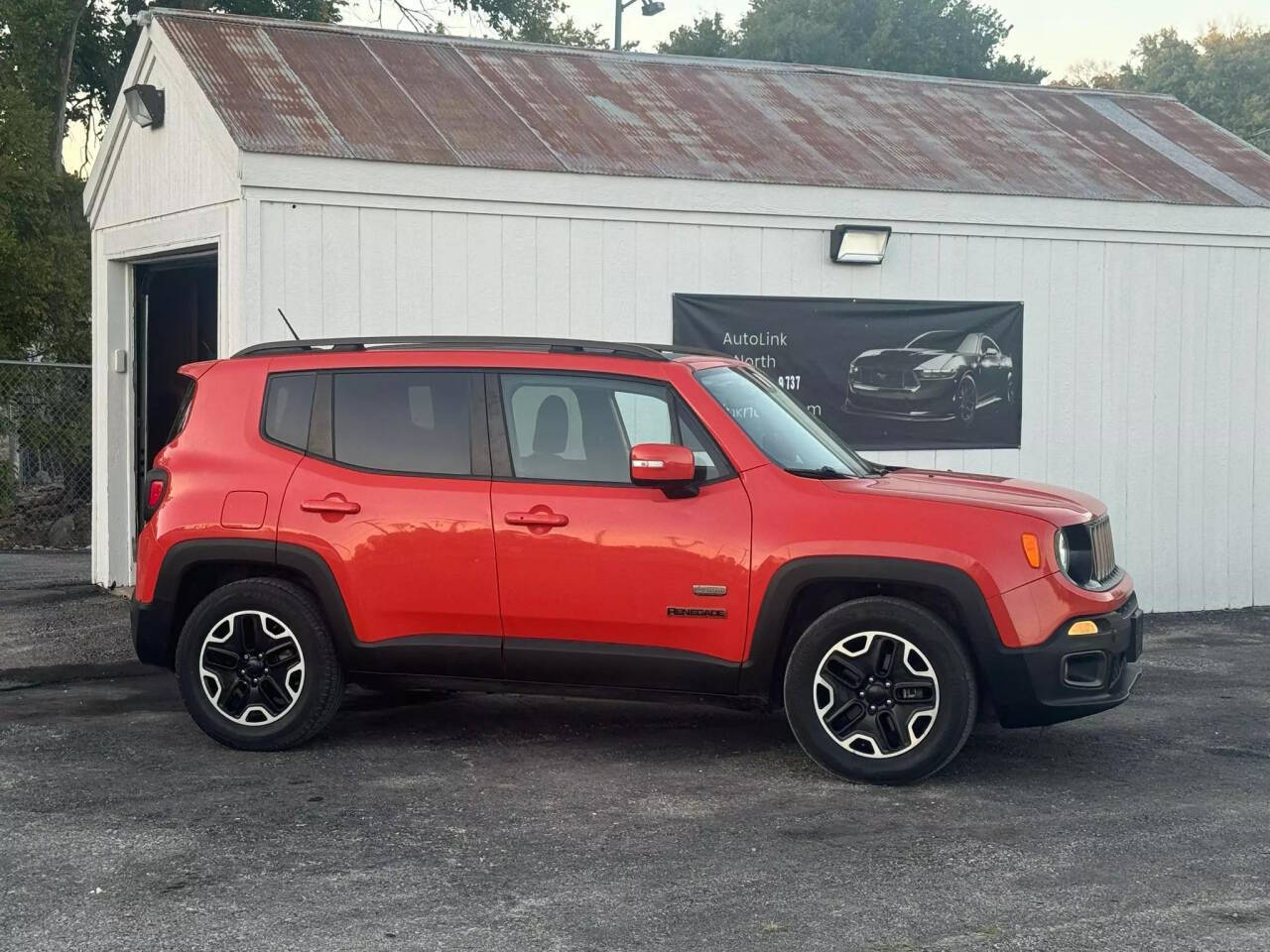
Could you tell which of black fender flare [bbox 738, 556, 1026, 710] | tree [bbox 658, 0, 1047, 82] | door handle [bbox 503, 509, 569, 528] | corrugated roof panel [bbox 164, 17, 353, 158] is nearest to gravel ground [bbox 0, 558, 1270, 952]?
black fender flare [bbox 738, 556, 1026, 710]

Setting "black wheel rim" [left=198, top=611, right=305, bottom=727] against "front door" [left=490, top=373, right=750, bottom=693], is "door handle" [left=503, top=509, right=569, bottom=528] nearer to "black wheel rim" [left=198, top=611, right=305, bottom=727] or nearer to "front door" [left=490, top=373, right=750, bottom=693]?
"front door" [left=490, top=373, right=750, bottom=693]

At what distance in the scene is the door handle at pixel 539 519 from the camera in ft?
22.7

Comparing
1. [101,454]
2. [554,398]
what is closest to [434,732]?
[554,398]

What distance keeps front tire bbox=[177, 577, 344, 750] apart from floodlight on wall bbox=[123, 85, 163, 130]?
560cm

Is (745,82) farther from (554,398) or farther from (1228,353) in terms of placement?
(554,398)

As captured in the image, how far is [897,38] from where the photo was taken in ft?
166

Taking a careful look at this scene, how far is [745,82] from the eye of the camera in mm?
13812

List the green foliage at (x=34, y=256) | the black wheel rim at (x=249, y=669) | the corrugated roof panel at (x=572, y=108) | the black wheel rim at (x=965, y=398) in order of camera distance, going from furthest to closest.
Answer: the green foliage at (x=34, y=256)
the black wheel rim at (x=965, y=398)
the corrugated roof panel at (x=572, y=108)
the black wheel rim at (x=249, y=669)

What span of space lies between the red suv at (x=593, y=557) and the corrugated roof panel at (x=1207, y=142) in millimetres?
7287

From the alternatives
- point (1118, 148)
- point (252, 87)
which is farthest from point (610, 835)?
point (1118, 148)

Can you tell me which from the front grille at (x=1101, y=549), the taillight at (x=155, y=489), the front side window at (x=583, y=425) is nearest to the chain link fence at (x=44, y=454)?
the taillight at (x=155, y=489)

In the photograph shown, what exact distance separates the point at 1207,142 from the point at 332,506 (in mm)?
10085

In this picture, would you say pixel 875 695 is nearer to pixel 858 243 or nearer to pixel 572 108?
pixel 858 243

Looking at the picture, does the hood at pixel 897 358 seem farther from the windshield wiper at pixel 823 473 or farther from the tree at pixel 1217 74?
the tree at pixel 1217 74
